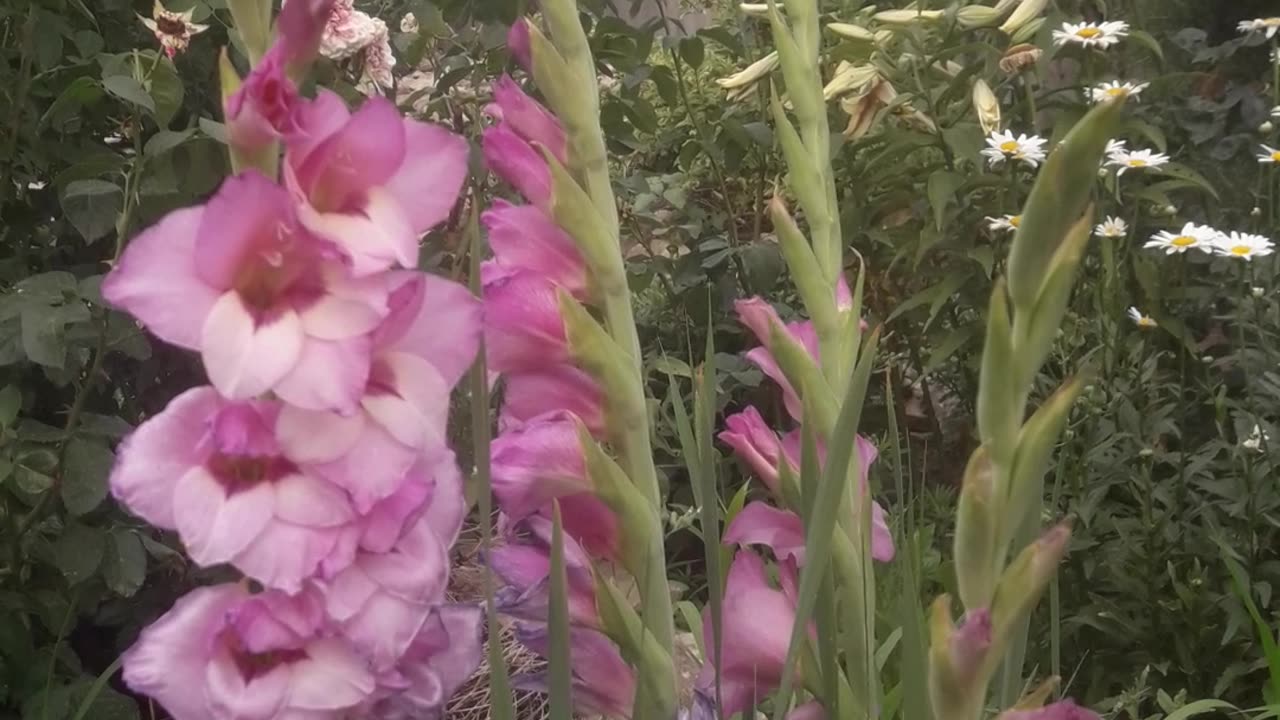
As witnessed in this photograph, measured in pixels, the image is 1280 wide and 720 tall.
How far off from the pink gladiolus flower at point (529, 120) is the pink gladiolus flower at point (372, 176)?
60mm

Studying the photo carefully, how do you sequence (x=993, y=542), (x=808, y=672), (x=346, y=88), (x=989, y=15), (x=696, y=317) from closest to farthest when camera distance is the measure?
(x=993, y=542) < (x=808, y=672) < (x=346, y=88) < (x=989, y=15) < (x=696, y=317)

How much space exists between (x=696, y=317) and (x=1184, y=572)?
0.75m

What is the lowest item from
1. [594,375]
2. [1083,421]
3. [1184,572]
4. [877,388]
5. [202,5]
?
[877,388]

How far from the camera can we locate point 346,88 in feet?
4.15

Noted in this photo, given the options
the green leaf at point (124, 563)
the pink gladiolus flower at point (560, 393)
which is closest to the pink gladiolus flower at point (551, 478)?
the pink gladiolus flower at point (560, 393)

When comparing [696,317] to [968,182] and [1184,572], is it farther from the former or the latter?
[1184,572]

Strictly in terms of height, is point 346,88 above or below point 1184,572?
above

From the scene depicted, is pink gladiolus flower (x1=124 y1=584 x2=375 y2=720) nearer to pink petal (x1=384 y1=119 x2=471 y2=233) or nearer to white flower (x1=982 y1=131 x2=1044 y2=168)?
pink petal (x1=384 y1=119 x2=471 y2=233)

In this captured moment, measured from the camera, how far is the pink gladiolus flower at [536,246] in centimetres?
38

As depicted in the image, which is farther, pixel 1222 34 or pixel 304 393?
pixel 1222 34

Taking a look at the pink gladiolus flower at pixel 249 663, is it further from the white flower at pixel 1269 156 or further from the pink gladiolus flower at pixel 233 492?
the white flower at pixel 1269 156

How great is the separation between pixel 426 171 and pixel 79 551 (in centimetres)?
102

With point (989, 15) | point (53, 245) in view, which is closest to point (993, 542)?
point (53, 245)

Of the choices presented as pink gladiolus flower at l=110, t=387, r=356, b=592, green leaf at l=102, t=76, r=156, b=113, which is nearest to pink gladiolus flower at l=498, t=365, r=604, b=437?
pink gladiolus flower at l=110, t=387, r=356, b=592
